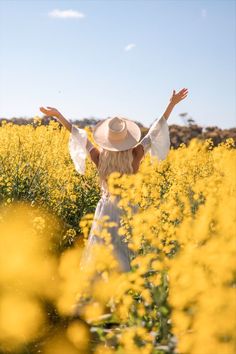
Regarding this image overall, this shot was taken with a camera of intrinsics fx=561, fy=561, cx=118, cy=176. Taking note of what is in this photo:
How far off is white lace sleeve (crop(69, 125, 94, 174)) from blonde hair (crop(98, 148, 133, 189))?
0.18 m

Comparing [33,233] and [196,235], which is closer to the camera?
[196,235]

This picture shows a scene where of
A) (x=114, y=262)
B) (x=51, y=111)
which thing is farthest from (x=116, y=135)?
(x=114, y=262)

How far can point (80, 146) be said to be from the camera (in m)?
4.56

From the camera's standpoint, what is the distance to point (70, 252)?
18.5 feet

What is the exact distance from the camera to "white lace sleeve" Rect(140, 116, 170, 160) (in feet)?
14.9

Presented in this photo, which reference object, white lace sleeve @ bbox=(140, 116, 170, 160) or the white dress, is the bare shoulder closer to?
the white dress

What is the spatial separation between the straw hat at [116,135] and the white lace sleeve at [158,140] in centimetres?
14

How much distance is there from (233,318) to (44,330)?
2.80m

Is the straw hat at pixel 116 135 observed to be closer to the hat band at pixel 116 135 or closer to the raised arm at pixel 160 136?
the hat band at pixel 116 135

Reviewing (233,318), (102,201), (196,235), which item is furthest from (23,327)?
(233,318)

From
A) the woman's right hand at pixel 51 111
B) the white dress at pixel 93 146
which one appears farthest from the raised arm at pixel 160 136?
the woman's right hand at pixel 51 111

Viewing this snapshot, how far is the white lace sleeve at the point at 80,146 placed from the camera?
4.51 m

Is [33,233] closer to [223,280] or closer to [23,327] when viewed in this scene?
[23,327]

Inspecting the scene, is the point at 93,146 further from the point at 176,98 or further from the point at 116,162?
the point at 176,98
